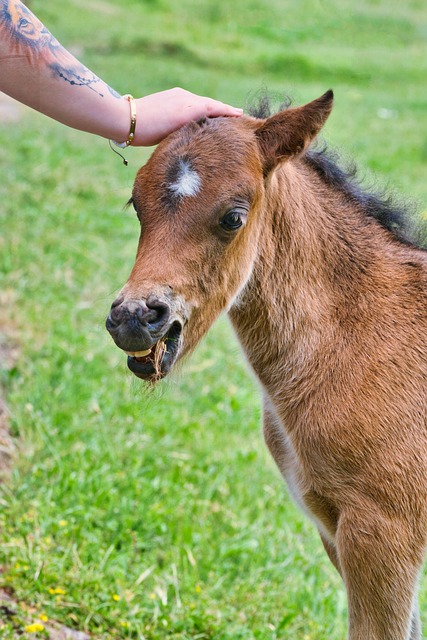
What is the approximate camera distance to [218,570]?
446 centimetres

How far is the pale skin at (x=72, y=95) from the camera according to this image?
3.07 m

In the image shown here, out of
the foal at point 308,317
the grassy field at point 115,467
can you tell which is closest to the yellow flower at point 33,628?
the grassy field at point 115,467

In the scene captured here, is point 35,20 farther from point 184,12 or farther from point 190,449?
point 184,12

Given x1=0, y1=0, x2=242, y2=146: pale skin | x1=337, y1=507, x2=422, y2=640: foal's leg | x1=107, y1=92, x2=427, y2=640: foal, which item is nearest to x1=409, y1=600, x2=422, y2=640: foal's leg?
x1=107, y1=92, x2=427, y2=640: foal

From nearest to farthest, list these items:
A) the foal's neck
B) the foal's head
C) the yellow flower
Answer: the foal's head < the foal's neck < the yellow flower

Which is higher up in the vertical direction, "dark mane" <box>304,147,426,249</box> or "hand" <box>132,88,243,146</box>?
"hand" <box>132,88,243,146</box>

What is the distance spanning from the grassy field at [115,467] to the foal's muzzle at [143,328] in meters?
0.30

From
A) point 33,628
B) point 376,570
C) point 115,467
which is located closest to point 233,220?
point 376,570

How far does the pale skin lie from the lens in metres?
3.07

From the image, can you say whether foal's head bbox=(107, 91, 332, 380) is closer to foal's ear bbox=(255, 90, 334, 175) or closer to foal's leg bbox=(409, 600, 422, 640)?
foal's ear bbox=(255, 90, 334, 175)

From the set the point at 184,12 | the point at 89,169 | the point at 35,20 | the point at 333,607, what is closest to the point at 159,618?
the point at 333,607

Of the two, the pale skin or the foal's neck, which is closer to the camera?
the pale skin

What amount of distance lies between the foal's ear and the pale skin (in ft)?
0.66

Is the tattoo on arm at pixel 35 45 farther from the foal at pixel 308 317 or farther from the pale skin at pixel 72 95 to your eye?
the foal at pixel 308 317
